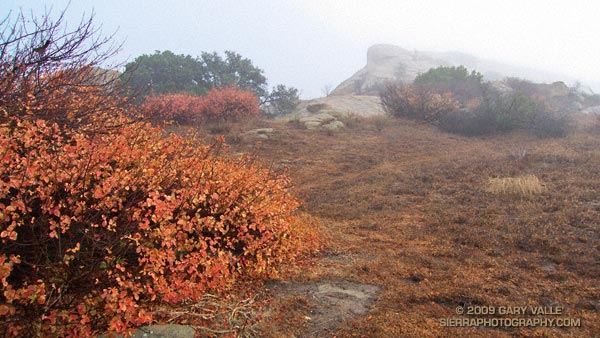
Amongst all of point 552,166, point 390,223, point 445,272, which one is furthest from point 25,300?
point 552,166

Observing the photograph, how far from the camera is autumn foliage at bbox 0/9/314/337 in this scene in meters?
2.80

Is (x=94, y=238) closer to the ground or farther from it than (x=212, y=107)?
closer to the ground

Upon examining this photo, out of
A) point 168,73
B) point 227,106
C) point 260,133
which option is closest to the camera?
point 260,133

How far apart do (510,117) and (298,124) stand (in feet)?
30.1

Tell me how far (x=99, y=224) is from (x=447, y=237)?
476 centimetres

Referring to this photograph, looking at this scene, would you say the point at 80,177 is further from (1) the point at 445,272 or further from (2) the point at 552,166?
(2) the point at 552,166

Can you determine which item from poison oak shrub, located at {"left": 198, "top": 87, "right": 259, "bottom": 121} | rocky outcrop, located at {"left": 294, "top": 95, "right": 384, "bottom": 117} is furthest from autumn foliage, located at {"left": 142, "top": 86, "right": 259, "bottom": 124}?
rocky outcrop, located at {"left": 294, "top": 95, "right": 384, "bottom": 117}

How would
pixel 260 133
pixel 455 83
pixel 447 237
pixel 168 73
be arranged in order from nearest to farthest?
pixel 447 237, pixel 260 133, pixel 168 73, pixel 455 83

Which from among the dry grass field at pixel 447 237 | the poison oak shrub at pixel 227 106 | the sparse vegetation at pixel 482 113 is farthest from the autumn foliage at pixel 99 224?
the sparse vegetation at pixel 482 113

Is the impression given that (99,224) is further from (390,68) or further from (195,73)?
(390,68)

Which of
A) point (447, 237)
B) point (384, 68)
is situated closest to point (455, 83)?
point (447, 237)

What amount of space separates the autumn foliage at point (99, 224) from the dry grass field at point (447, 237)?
2.71 ft

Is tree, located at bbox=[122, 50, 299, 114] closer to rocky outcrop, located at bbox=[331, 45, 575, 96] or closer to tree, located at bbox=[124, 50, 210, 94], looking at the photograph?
tree, located at bbox=[124, 50, 210, 94]

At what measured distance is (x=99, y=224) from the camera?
323cm
